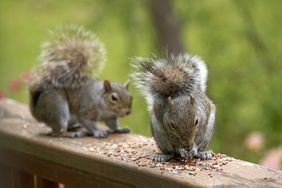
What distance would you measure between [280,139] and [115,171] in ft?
10.3

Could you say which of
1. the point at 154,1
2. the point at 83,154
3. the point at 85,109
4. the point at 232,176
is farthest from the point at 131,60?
the point at 154,1

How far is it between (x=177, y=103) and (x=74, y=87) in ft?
3.59

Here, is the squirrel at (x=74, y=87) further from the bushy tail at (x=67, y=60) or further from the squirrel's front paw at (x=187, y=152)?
the squirrel's front paw at (x=187, y=152)

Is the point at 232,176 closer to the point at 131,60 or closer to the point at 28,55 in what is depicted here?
the point at 131,60

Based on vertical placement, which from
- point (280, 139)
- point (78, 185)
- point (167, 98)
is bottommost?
point (78, 185)

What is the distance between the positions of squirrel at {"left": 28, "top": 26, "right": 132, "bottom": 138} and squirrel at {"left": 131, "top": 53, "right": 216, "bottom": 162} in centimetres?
76

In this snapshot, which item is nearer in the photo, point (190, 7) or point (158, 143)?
point (158, 143)

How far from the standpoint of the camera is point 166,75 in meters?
2.48

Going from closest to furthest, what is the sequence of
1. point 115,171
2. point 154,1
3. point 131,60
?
point 115,171
point 131,60
point 154,1

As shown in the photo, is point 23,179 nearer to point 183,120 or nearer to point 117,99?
point 183,120

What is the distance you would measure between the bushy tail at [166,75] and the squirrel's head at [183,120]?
95 mm

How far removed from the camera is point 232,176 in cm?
194

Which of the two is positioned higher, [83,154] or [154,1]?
[154,1]

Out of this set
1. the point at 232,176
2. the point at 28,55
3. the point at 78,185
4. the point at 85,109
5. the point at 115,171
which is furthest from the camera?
the point at 28,55
